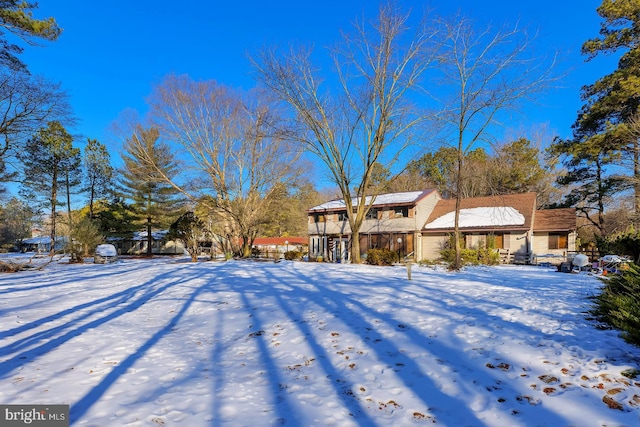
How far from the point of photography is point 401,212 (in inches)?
1017

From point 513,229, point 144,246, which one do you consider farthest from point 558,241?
point 144,246

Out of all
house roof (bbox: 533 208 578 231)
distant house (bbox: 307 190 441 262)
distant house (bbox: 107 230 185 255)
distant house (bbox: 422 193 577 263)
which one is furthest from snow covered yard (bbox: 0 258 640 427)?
distant house (bbox: 107 230 185 255)

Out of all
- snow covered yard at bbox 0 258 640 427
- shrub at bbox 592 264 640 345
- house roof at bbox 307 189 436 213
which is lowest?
snow covered yard at bbox 0 258 640 427

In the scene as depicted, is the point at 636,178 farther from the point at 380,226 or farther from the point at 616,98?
the point at 380,226

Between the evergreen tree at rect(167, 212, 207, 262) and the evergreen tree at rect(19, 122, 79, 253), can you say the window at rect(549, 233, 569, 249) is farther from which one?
the evergreen tree at rect(19, 122, 79, 253)

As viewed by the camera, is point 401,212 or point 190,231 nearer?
point 190,231

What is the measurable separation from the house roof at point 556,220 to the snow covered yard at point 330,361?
667 inches

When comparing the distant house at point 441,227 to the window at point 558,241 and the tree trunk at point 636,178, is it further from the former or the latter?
the tree trunk at point 636,178

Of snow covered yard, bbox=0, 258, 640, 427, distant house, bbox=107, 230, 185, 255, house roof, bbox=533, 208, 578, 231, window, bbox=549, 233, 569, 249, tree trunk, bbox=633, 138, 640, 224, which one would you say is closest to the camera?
snow covered yard, bbox=0, 258, 640, 427

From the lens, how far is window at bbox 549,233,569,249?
2186 cm

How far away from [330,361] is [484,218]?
22525 mm

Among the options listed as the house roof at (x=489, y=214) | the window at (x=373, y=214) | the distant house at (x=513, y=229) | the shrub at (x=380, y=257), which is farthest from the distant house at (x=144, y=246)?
the house roof at (x=489, y=214)

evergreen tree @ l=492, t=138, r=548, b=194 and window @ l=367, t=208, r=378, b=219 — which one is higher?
evergreen tree @ l=492, t=138, r=548, b=194

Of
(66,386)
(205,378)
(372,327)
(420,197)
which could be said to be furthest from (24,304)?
(420,197)
